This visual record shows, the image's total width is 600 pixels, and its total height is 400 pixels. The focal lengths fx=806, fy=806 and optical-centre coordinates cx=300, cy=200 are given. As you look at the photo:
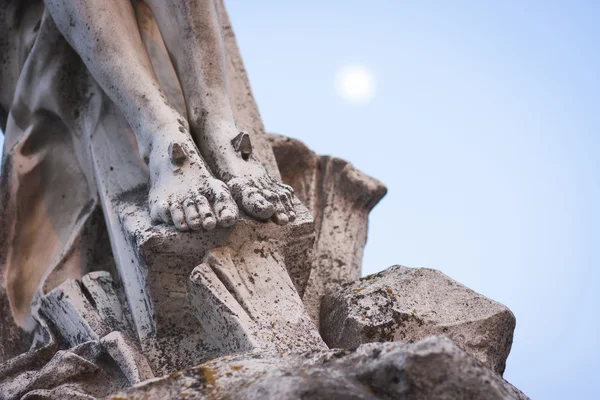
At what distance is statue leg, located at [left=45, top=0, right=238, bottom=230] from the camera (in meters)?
1.53

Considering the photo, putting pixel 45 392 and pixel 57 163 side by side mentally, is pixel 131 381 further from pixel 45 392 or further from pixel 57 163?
pixel 57 163

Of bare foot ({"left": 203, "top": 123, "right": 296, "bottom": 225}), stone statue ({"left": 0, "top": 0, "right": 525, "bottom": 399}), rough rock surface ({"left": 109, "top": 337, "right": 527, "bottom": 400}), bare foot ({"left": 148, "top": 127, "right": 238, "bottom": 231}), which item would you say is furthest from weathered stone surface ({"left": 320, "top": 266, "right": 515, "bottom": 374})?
rough rock surface ({"left": 109, "top": 337, "right": 527, "bottom": 400})

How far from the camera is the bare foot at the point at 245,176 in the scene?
1.52 m

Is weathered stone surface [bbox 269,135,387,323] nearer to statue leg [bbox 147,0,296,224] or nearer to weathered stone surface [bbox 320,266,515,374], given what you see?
weathered stone surface [bbox 320,266,515,374]

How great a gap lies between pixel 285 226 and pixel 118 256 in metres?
0.41

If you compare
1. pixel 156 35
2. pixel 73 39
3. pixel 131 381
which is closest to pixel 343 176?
pixel 156 35

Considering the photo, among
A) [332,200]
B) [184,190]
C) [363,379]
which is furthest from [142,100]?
[363,379]

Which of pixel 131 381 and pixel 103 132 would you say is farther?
pixel 103 132

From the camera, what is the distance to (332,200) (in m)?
2.25

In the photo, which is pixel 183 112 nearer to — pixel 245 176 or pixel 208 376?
pixel 245 176

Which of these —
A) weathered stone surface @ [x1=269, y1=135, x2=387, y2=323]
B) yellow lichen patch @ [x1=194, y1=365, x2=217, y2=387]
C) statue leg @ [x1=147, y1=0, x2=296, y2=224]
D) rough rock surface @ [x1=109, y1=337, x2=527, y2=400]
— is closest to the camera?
rough rock surface @ [x1=109, y1=337, x2=527, y2=400]

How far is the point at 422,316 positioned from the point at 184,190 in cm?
→ 53

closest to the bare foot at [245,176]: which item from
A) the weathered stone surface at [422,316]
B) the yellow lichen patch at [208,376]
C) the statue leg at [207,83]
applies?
the statue leg at [207,83]

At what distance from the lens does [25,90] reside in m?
2.06
